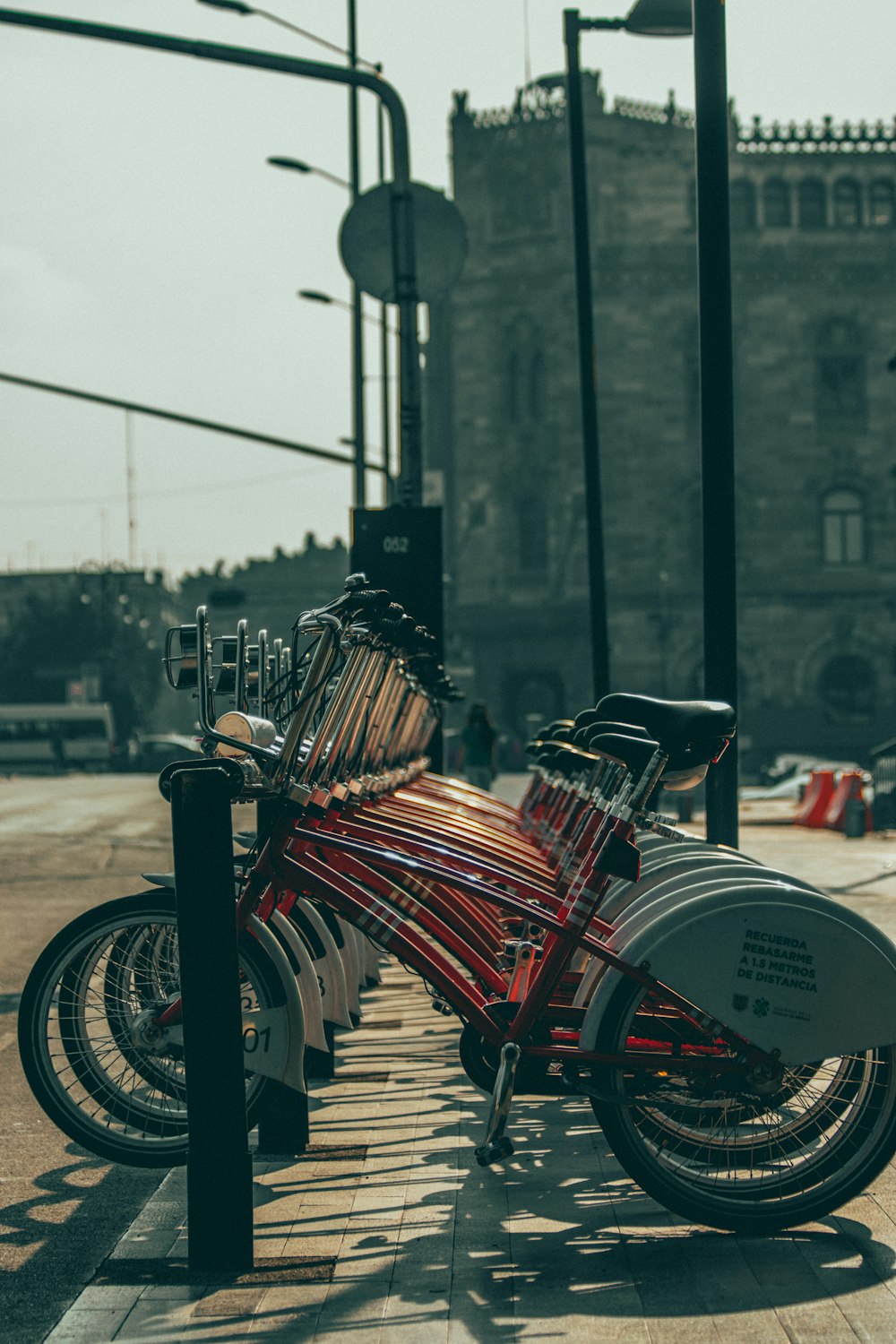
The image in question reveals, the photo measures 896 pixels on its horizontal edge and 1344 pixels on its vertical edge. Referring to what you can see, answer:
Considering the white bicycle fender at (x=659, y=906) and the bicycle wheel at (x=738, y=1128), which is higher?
the white bicycle fender at (x=659, y=906)

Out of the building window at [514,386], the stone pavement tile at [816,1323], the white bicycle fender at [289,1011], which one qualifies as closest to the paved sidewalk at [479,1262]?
the stone pavement tile at [816,1323]

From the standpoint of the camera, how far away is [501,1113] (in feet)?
13.8

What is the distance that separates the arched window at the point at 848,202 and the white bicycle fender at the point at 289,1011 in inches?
2175

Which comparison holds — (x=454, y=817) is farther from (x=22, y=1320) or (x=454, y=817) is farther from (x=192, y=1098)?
(x=22, y=1320)

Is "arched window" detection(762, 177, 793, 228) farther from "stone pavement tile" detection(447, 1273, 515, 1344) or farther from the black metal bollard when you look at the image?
"stone pavement tile" detection(447, 1273, 515, 1344)

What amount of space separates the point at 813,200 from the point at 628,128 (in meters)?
6.84

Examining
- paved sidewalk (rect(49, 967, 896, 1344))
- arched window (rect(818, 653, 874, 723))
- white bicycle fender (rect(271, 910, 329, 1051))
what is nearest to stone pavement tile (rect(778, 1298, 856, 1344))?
paved sidewalk (rect(49, 967, 896, 1344))

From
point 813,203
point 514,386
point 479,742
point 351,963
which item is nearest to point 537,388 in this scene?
point 514,386

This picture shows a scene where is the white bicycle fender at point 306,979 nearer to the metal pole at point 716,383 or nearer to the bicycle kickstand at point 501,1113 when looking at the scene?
the bicycle kickstand at point 501,1113

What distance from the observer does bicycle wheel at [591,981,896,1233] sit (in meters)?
4.21

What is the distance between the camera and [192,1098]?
4082 mm

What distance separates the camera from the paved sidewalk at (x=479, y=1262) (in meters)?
3.59

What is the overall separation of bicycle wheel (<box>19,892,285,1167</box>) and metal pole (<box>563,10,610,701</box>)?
35.1 feet

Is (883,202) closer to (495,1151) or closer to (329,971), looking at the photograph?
(329,971)
